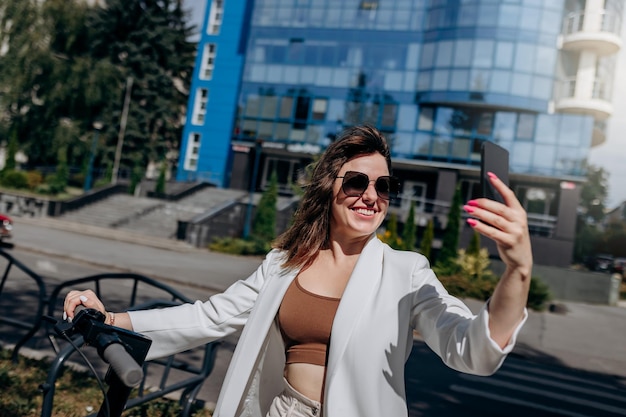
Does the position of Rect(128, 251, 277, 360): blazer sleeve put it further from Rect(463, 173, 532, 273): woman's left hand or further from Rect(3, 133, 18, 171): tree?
Rect(3, 133, 18, 171): tree

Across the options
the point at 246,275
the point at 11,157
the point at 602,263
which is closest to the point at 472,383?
the point at 246,275

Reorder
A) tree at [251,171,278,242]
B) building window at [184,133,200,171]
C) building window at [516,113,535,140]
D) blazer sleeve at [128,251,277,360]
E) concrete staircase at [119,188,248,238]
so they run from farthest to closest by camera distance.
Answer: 1. building window at [184,133,200,171]
2. building window at [516,113,535,140]
3. concrete staircase at [119,188,248,238]
4. tree at [251,171,278,242]
5. blazer sleeve at [128,251,277,360]

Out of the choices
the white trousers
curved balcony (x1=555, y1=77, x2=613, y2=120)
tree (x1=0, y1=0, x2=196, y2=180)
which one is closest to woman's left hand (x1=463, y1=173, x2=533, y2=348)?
the white trousers

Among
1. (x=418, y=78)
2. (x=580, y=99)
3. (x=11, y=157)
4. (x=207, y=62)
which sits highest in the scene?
(x=207, y=62)

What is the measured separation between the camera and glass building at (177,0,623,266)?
28.7 metres

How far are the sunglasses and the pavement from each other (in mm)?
8561

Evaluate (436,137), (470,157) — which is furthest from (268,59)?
(470,157)

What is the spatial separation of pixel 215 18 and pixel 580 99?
2535 cm

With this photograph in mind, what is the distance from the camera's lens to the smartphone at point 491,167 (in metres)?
1.45

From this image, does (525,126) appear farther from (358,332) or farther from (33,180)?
(358,332)

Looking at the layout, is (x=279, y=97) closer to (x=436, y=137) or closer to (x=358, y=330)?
(x=436, y=137)

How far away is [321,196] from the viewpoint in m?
2.39

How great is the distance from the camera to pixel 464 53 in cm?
2923

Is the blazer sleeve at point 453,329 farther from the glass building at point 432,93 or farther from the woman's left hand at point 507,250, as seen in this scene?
the glass building at point 432,93
